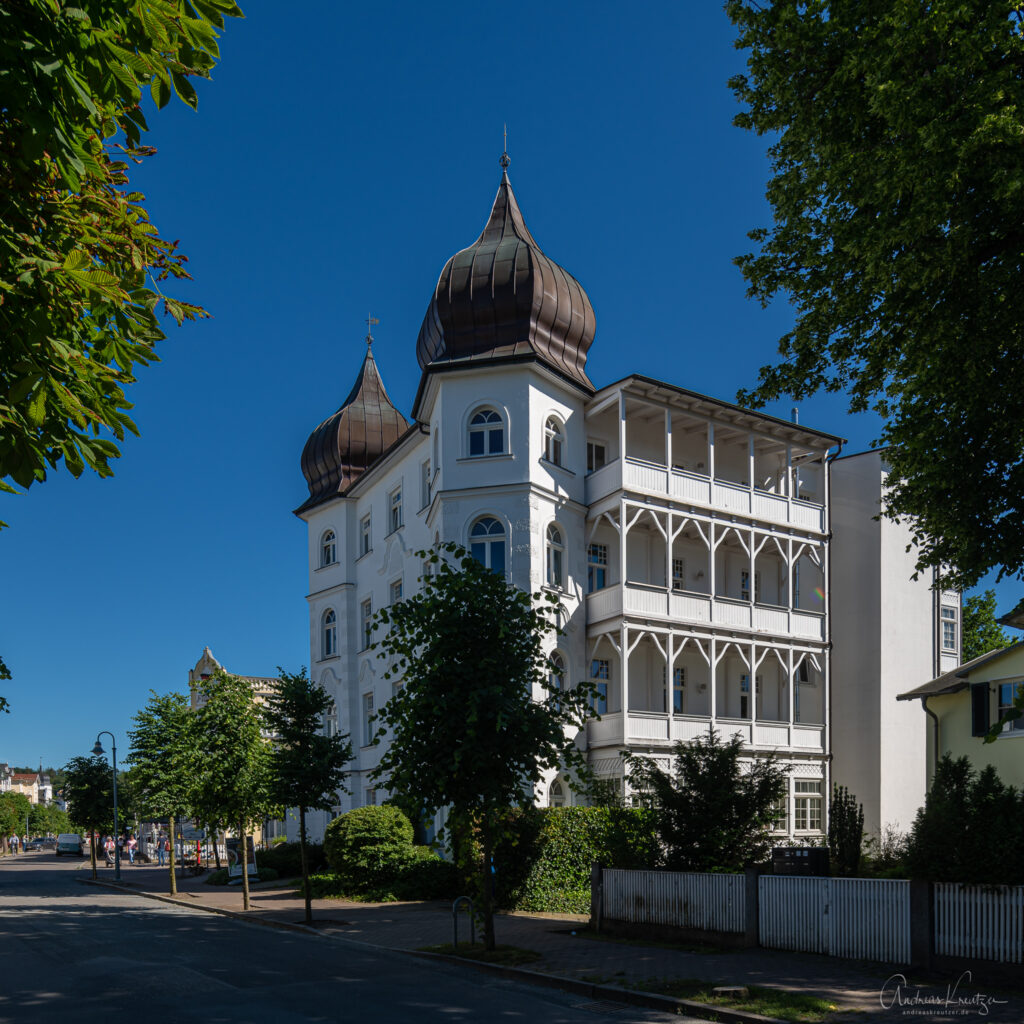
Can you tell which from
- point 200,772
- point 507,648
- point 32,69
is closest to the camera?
point 32,69

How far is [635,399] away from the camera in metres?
31.5

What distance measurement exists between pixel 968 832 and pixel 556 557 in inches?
721

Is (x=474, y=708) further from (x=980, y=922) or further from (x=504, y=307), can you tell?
(x=504, y=307)

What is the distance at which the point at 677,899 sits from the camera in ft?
56.7

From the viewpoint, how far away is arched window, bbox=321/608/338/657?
138ft

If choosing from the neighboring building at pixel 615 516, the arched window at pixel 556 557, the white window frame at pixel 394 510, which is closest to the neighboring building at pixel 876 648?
the neighboring building at pixel 615 516

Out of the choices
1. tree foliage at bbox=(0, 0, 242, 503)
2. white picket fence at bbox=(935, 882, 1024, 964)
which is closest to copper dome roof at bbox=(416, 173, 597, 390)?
white picket fence at bbox=(935, 882, 1024, 964)

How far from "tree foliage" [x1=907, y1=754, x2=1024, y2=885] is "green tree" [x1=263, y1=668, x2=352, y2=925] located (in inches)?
520

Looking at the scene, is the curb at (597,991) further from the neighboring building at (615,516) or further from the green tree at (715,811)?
the neighboring building at (615,516)

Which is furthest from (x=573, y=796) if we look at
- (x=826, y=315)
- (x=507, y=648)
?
(x=826, y=315)

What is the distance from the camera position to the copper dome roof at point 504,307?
30641 mm

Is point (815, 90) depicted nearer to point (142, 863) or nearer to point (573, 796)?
point (573, 796)

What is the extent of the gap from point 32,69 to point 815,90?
41.5 feet

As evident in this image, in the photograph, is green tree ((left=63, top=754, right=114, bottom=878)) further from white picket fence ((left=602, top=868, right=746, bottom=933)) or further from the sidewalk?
white picket fence ((left=602, top=868, right=746, bottom=933))
